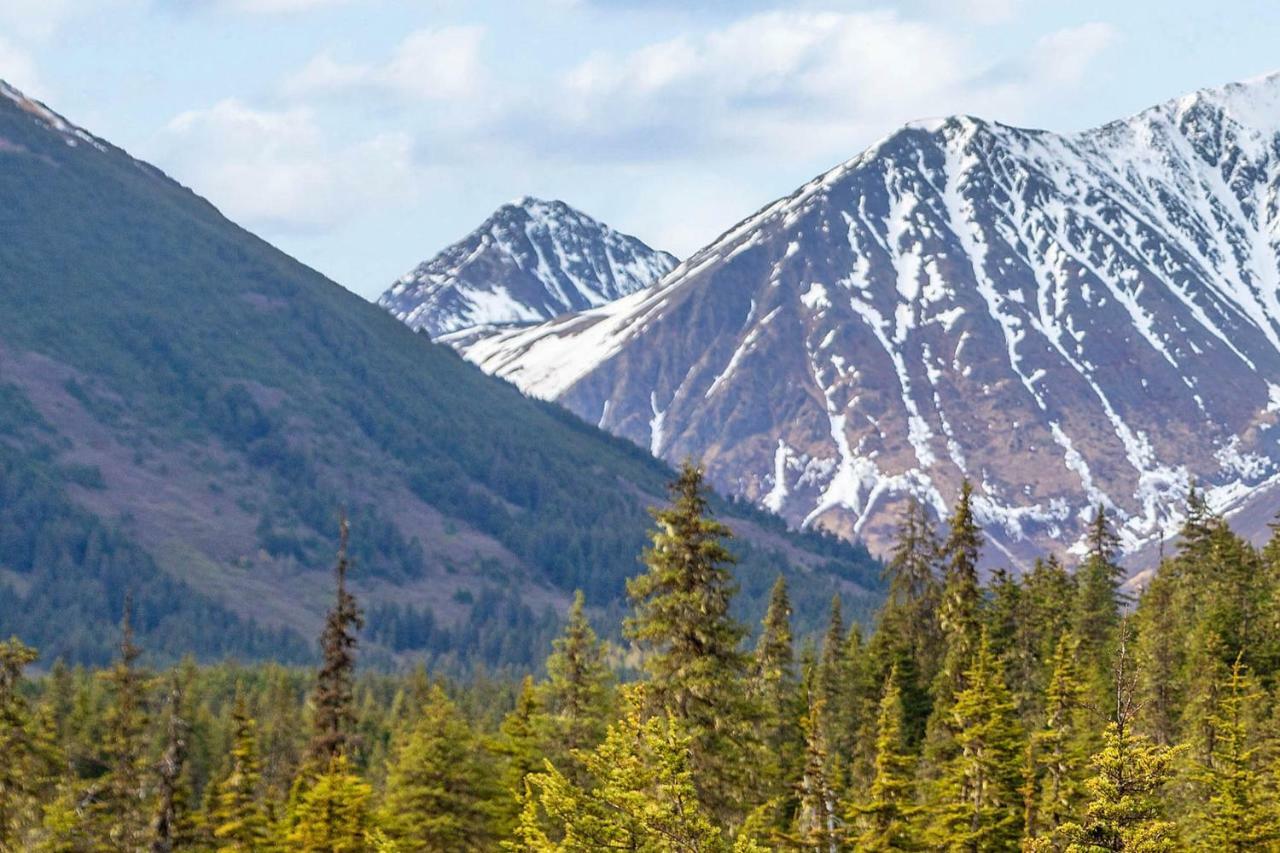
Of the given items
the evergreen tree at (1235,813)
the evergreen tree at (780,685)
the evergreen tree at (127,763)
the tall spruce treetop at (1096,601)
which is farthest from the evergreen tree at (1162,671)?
the evergreen tree at (127,763)

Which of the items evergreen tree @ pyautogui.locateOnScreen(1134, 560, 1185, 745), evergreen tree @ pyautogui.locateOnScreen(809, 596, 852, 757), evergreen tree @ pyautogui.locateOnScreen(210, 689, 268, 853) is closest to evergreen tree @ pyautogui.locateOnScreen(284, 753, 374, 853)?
evergreen tree @ pyautogui.locateOnScreen(210, 689, 268, 853)

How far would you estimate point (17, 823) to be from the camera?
61.1 meters

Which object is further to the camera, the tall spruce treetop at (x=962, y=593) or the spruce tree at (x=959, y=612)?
the tall spruce treetop at (x=962, y=593)

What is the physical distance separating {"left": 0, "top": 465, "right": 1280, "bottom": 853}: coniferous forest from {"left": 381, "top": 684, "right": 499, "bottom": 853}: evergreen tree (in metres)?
0.10

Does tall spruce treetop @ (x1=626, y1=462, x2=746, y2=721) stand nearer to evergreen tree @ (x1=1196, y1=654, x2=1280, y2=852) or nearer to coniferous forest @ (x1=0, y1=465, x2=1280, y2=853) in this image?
coniferous forest @ (x1=0, y1=465, x2=1280, y2=853)

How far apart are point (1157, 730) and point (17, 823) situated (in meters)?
49.8

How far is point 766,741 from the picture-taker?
221 feet

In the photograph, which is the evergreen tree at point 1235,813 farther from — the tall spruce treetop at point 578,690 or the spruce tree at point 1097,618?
the spruce tree at point 1097,618

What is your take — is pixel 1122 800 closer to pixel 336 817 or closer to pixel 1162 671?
pixel 336 817

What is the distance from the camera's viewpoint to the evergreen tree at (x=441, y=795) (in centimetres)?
5750

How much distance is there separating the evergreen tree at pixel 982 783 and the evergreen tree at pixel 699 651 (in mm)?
18790

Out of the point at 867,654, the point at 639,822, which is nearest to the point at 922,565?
the point at 867,654

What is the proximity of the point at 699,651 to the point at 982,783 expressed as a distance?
2130 centimetres

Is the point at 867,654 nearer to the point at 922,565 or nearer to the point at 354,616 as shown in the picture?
the point at 922,565
